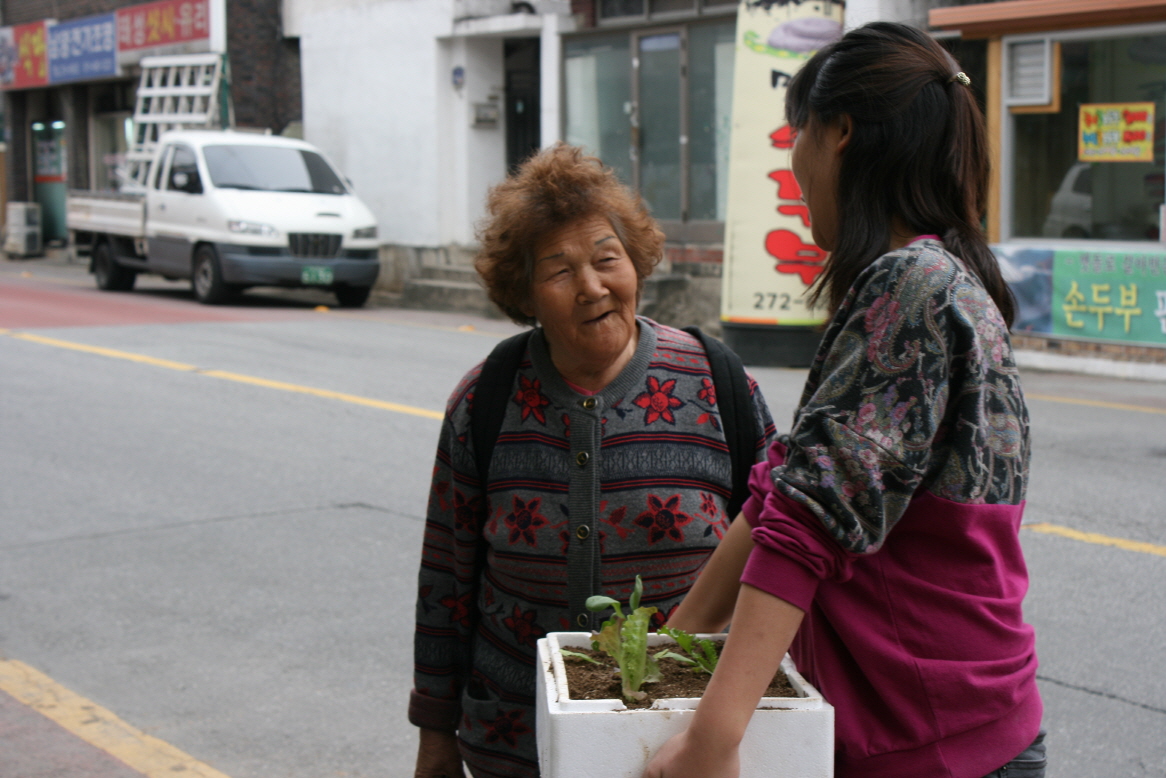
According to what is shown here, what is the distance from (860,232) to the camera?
61.7 inches

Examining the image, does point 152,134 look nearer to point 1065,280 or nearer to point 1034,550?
point 1065,280

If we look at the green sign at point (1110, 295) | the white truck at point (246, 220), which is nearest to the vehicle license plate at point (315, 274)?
the white truck at point (246, 220)

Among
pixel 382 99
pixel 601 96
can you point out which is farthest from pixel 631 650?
pixel 382 99

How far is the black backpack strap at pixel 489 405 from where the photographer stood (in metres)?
2.33

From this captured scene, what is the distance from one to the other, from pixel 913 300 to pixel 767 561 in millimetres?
345

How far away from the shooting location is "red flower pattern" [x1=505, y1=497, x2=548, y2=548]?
2.28 m

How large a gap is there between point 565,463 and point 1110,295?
10298 mm

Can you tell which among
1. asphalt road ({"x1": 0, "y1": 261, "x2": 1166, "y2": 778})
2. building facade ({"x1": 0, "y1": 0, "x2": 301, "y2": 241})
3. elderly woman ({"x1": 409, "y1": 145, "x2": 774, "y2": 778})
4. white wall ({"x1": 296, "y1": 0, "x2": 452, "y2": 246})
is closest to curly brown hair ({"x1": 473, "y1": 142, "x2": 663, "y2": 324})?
elderly woman ({"x1": 409, "y1": 145, "x2": 774, "y2": 778})

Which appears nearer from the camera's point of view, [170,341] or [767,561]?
[767,561]

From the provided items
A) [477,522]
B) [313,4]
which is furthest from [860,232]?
[313,4]

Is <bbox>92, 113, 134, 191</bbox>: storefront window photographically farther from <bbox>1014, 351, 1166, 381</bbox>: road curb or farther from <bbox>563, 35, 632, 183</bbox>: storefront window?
<bbox>1014, 351, 1166, 381</bbox>: road curb

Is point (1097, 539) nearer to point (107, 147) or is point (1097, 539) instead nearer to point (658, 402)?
point (658, 402)

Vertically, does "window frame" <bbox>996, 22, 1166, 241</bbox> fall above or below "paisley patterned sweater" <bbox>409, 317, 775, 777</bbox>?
above

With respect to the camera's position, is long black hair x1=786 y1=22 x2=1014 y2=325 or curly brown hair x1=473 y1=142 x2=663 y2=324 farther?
curly brown hair x1=473 y1=142 x2=663 y2=324
